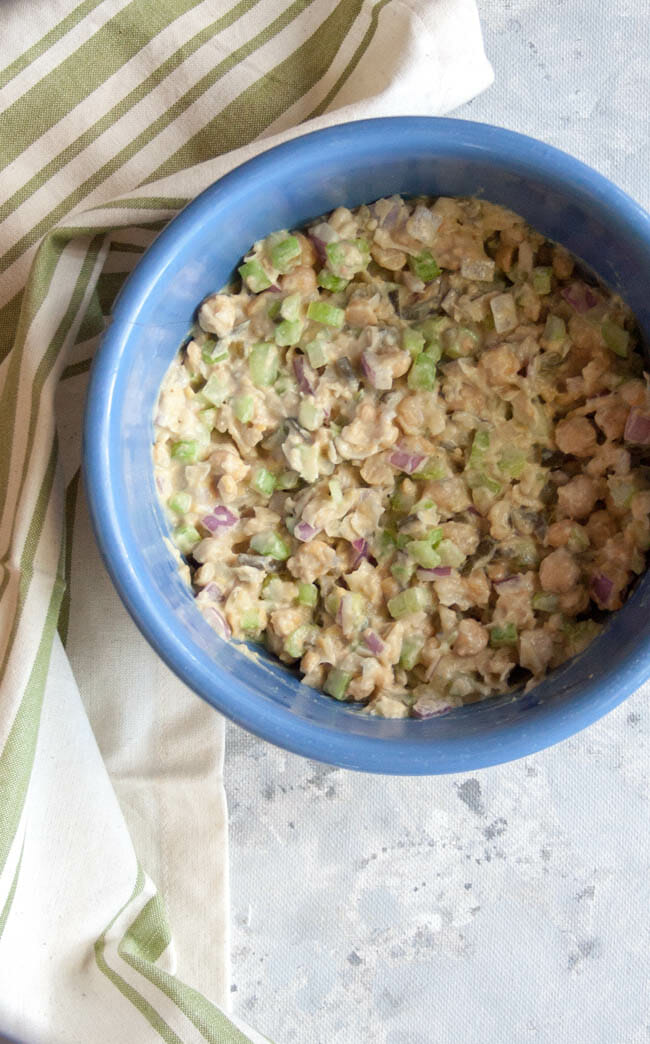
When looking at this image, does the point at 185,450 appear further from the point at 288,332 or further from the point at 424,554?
the point at 424,554

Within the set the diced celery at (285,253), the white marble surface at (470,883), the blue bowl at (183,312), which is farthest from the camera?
the white marble surface at (470,883)

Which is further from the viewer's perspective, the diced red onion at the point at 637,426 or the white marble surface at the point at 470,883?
the white marble surface at the point at 470,883

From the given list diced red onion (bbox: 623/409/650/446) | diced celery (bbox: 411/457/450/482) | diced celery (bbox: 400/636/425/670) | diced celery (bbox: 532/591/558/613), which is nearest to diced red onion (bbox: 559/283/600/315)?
diced red onion (bbox: 623/409/650/446)

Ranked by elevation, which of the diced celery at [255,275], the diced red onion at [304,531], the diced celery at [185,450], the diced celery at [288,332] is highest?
the diced celery at [255,275]

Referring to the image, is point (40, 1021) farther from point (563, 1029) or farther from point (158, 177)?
point (158, 177)

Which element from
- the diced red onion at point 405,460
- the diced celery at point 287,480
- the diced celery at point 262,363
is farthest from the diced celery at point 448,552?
the diced celery at point 262,363

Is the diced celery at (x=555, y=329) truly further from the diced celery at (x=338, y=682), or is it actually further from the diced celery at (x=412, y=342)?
the diced celery at (x=338, y=682)

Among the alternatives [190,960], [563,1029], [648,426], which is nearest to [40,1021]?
[190,960]
